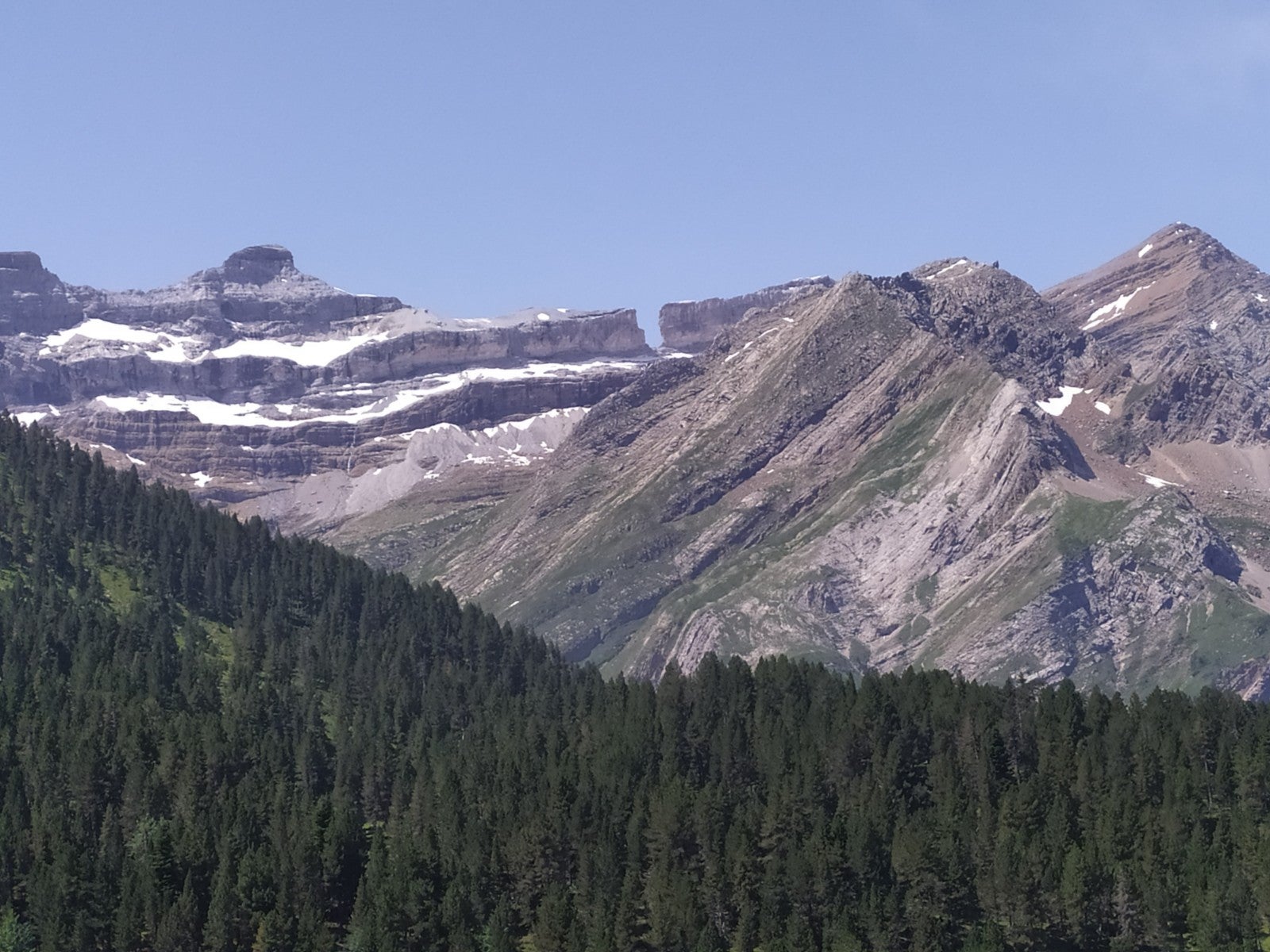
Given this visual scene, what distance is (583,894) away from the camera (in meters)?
193

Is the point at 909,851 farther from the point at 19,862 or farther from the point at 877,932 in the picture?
the point at 19,862

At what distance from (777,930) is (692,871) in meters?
15.9

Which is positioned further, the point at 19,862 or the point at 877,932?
the point at 19,862

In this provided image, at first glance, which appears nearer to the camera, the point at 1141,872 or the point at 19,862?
the point at 1141,872

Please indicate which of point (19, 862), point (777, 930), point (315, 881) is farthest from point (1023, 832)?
point (19, 862)

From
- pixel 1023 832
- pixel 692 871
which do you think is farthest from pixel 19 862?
pixel 1023 832

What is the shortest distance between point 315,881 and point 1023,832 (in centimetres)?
5917

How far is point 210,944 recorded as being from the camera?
599ft

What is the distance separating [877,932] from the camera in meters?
180

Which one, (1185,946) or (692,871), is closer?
(1185,946)

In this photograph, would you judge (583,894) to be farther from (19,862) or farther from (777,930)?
(19,862)

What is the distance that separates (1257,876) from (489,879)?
62805 mm

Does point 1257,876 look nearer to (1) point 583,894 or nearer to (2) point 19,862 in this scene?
(1) point 583,894

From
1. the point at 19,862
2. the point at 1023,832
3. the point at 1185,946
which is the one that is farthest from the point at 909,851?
the point at 19,862
